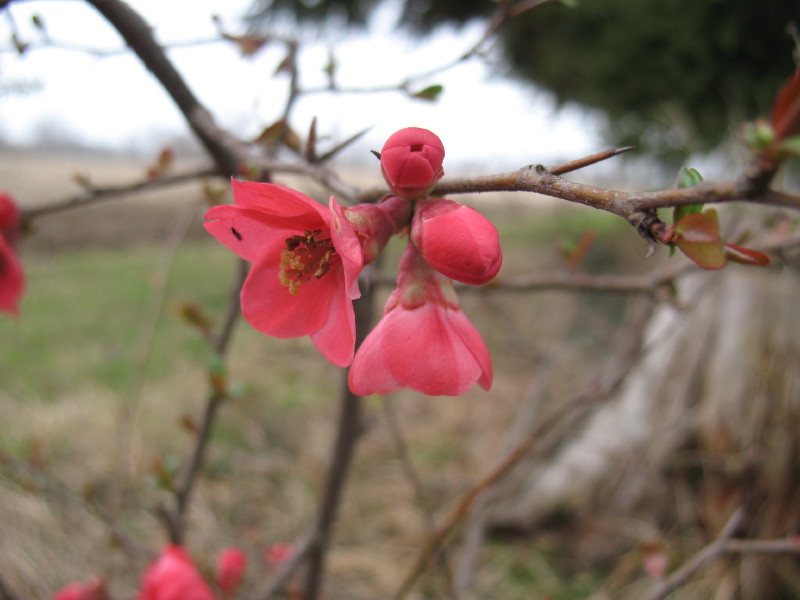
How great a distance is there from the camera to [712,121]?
4031 millimetres

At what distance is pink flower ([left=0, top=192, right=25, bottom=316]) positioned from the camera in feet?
2.04

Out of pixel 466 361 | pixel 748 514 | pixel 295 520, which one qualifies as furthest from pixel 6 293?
pixel 748 514

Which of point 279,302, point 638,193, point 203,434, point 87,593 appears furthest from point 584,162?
point 87,593

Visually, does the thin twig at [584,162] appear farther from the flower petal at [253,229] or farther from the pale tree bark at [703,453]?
the pale tree bark at [703,453]

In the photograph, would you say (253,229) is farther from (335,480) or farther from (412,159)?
(335,480)

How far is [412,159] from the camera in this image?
1.01ft

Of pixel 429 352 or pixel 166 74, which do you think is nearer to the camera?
pixel 429 352

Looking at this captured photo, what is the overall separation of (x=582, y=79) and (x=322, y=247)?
4.95 metres

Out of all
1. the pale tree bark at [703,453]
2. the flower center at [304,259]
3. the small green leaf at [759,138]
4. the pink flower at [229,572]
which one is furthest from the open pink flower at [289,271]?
the pale tree bark at [703,453]

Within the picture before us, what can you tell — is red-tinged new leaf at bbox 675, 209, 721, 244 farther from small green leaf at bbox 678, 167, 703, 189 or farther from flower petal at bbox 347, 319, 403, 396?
flower petal at bbox 347, 319, 403, 396

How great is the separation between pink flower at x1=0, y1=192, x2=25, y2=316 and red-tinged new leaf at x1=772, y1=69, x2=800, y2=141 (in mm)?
688

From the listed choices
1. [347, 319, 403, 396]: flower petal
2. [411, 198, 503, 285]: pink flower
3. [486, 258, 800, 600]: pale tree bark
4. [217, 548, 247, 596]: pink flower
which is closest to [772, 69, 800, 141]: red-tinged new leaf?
[411, 198, 503, 285]: pink flower

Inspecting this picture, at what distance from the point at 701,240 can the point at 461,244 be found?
4.6 inches

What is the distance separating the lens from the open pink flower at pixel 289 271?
0.37 metres
